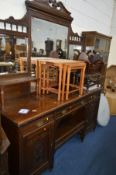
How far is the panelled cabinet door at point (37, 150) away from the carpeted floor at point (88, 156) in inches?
11.5

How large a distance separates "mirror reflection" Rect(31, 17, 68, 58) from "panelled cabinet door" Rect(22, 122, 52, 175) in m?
0.95

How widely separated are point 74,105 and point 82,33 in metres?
1.39

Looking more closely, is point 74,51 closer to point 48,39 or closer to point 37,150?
point 48,39

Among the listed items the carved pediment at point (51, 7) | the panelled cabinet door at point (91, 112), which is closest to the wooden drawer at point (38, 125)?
the panelled cabinet door at point (91, 112)

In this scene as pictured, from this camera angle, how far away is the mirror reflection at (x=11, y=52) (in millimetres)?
1503

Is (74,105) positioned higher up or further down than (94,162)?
higher up

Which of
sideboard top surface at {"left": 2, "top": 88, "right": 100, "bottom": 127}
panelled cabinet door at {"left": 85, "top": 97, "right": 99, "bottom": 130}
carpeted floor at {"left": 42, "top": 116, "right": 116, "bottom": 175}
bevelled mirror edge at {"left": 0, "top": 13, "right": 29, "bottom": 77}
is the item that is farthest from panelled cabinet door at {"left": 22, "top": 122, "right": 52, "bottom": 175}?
panelled cabinet door at {"left": 85, "top": 97, "right": 99, "bottom": 130}

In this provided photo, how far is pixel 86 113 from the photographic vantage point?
91.2 inches

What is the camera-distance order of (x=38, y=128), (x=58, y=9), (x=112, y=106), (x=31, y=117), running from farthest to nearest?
(x=112, y=106)
(x=58, y=9)
(x=38, y=128)
(x=31, y=117)

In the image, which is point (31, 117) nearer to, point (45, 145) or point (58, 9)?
point (45, 145)

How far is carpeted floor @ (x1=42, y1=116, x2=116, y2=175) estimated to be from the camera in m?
1.88

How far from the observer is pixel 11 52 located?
5.18 ft

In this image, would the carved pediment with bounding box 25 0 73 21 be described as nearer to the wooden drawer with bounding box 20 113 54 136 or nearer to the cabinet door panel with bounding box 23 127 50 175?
the wooden drawer with bounding box 20 113 54 136

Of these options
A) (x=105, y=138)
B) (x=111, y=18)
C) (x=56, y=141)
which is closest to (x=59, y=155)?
(x=56, y=141)
